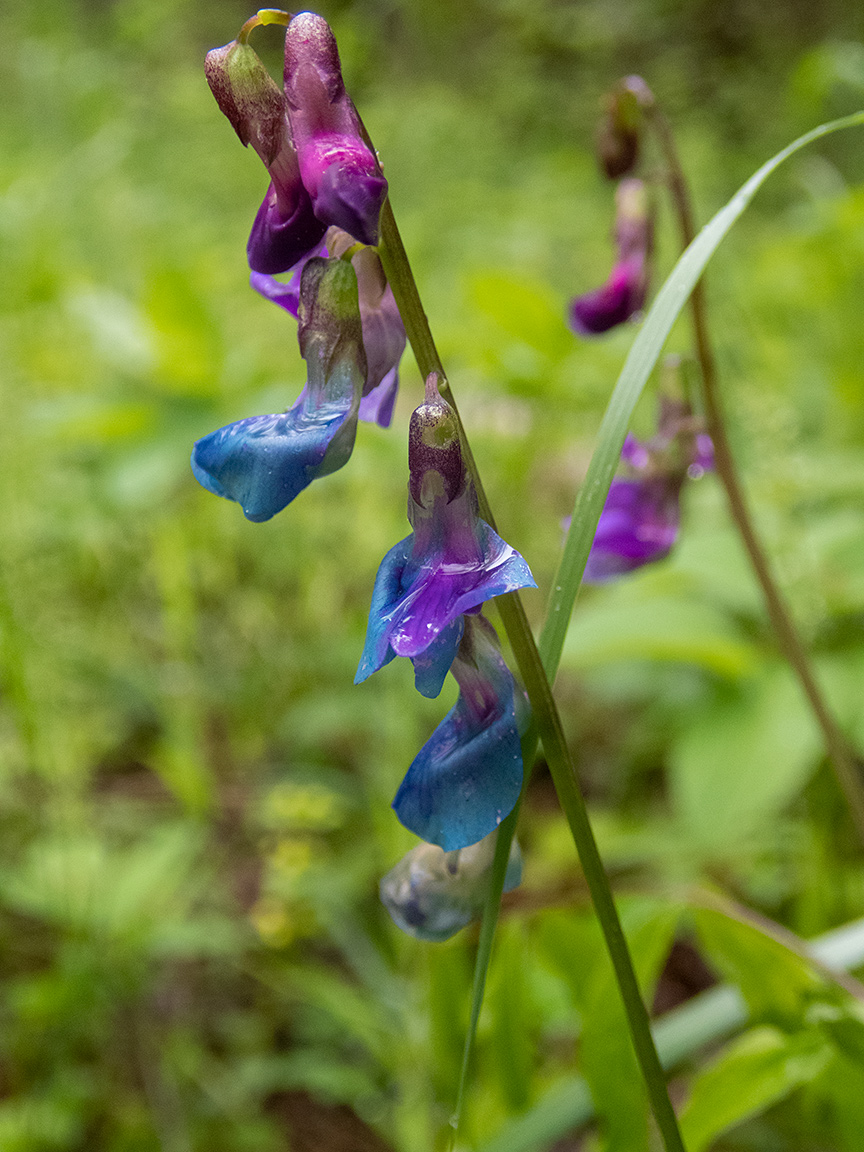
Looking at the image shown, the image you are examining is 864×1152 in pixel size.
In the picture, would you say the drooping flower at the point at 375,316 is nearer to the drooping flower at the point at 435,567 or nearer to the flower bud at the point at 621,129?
the drooping flower at the point at 435,567

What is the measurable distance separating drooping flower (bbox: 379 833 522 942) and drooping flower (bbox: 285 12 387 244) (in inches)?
13.5

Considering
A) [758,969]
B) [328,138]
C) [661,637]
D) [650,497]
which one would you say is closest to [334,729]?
[661,637]

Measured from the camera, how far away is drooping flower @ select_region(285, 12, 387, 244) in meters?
0.45

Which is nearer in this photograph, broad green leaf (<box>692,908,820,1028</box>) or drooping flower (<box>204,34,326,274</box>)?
drooping flower (<box>204,34,326,274</box>)

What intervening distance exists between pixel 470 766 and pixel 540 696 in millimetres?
49

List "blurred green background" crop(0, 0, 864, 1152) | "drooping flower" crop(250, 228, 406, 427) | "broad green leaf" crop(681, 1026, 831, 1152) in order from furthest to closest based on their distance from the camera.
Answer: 1. "blurred green background" crop(0, 0, 864, 1152)
2. "broad green leaf" crop(681, 1026, 831, 1152)
3. "drooping flower" crop(250, 228, 406, 427)

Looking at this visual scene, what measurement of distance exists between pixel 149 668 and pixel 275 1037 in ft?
2.77

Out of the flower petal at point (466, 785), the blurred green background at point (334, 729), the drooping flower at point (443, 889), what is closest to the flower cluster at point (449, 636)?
the flower petal at point (466, 785)

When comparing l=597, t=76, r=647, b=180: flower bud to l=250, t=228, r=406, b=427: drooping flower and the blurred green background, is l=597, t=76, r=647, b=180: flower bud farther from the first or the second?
l=250, t=228, r=406, b=427: drooping flower

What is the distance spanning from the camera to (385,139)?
20.0 feet

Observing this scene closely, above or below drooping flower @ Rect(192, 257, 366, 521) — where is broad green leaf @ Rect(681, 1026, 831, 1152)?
below

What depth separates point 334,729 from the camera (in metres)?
1.85

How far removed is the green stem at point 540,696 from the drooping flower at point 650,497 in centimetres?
42

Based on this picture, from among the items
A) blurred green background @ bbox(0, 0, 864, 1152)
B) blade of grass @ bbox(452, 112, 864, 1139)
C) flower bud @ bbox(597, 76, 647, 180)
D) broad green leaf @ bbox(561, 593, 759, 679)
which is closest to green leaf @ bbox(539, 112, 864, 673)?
blade of grass @ bbox(452, 112, 864, 1139)
